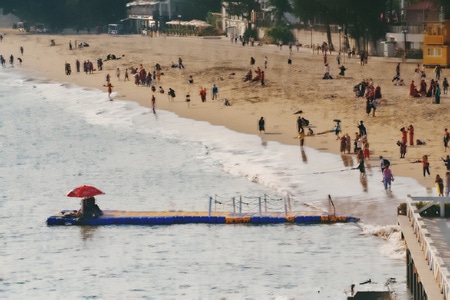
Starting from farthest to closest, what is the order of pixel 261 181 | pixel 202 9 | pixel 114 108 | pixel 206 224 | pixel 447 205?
1. pixel 202 9
2. pixel 114 108
3. pixel 261 181
4. pixel 206 224
5. pixel 447 205

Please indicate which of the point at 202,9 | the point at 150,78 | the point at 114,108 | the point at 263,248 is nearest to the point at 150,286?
the point at 263,248

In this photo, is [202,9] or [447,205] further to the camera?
→ [202,9]

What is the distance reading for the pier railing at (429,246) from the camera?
22.4 m

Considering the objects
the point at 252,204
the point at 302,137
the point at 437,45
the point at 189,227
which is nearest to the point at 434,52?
the point at 437,45

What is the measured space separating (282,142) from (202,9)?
96.2 meters

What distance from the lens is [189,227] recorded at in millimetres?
39469

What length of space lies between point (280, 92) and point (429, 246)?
46248 millimetres

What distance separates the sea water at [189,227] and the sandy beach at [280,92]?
2266 mm

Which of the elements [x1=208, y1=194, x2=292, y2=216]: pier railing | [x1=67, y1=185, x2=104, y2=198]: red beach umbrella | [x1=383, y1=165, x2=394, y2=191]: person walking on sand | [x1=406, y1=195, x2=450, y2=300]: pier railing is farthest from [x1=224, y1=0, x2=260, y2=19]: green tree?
[x1=406, y1=195, x2=450, y2=300]: pier railing

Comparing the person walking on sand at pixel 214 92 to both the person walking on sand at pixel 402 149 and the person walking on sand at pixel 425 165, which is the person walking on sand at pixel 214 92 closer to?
the person walking on sand at pixel 402 149

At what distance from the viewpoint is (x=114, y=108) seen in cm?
7488

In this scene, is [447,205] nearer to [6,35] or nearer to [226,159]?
[226,159]

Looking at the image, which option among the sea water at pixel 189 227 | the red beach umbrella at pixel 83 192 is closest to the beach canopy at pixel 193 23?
the sea water at pixel 189 227

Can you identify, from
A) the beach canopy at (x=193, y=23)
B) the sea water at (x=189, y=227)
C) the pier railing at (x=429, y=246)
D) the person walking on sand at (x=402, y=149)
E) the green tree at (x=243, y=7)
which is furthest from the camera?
the beach canopy at (x=193, y=23)
